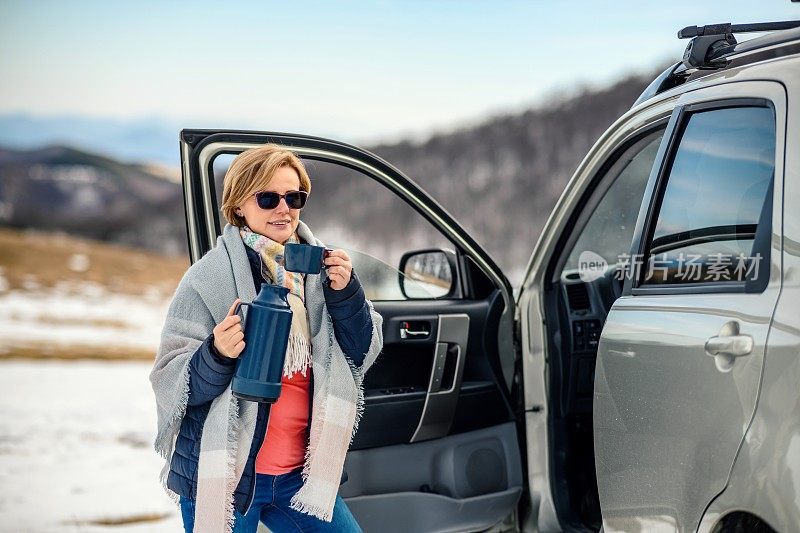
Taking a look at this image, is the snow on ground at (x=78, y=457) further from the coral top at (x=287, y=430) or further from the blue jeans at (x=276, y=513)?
the coral top at (x=287, y=430)

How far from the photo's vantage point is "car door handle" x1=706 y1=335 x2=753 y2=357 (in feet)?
7.30

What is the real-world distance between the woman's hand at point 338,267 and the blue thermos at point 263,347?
19 centimetres

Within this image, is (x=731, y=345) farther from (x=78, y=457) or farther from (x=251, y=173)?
(x=78, y=457)

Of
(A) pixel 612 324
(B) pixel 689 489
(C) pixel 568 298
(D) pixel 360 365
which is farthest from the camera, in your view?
(C) pixel 568 298

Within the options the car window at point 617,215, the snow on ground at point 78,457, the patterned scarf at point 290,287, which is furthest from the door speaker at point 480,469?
the snow on ground at point 78,457

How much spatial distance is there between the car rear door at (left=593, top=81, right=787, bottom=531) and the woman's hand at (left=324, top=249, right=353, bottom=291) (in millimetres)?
878

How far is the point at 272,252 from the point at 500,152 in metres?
47.0

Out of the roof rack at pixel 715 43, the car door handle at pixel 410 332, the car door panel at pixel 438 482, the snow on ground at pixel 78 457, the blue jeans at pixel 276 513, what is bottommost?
the snow on ground at pixel 78 457

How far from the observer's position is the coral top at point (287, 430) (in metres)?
2.57

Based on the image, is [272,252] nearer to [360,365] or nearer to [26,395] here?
[360,365]

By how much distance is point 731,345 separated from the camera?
2279 millimetres

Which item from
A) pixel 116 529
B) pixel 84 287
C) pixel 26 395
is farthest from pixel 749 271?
pixel 84 287

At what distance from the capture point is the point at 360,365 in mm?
2719

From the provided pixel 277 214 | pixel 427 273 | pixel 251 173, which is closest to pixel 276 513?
pixel 277 214
